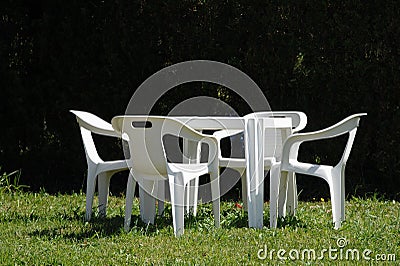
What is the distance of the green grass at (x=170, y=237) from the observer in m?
4.76

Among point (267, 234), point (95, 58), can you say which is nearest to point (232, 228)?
point (267, 234)

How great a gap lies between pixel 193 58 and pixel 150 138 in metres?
3.00

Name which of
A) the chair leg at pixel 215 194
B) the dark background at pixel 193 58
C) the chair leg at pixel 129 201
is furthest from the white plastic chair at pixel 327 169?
the dark background at pixel 193 58

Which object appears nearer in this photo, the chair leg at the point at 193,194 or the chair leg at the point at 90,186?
the chair leg at the point at 90,186

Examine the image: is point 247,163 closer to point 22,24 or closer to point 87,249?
point 87,249

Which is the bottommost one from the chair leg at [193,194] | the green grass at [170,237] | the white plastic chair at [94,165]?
the green grass at [170,237]

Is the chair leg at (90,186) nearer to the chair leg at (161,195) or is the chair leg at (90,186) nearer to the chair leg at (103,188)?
the chair leg at (103,188)

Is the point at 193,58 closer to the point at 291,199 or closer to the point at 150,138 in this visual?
the point at 291,199

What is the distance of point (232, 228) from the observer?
5.71 metres

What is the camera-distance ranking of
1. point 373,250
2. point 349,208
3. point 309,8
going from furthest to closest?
1. point 309,8
2. point 349,208
3. point 373,250

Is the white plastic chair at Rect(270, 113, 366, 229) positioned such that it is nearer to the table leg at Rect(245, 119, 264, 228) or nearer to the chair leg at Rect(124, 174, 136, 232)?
the table leg at Rect(245, 119, 264, 228)

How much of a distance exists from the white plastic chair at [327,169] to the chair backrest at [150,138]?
0.80m

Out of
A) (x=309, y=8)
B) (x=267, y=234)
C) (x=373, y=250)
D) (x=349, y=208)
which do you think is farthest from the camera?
(x=309, y=8)

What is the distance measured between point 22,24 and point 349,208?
3962mm
